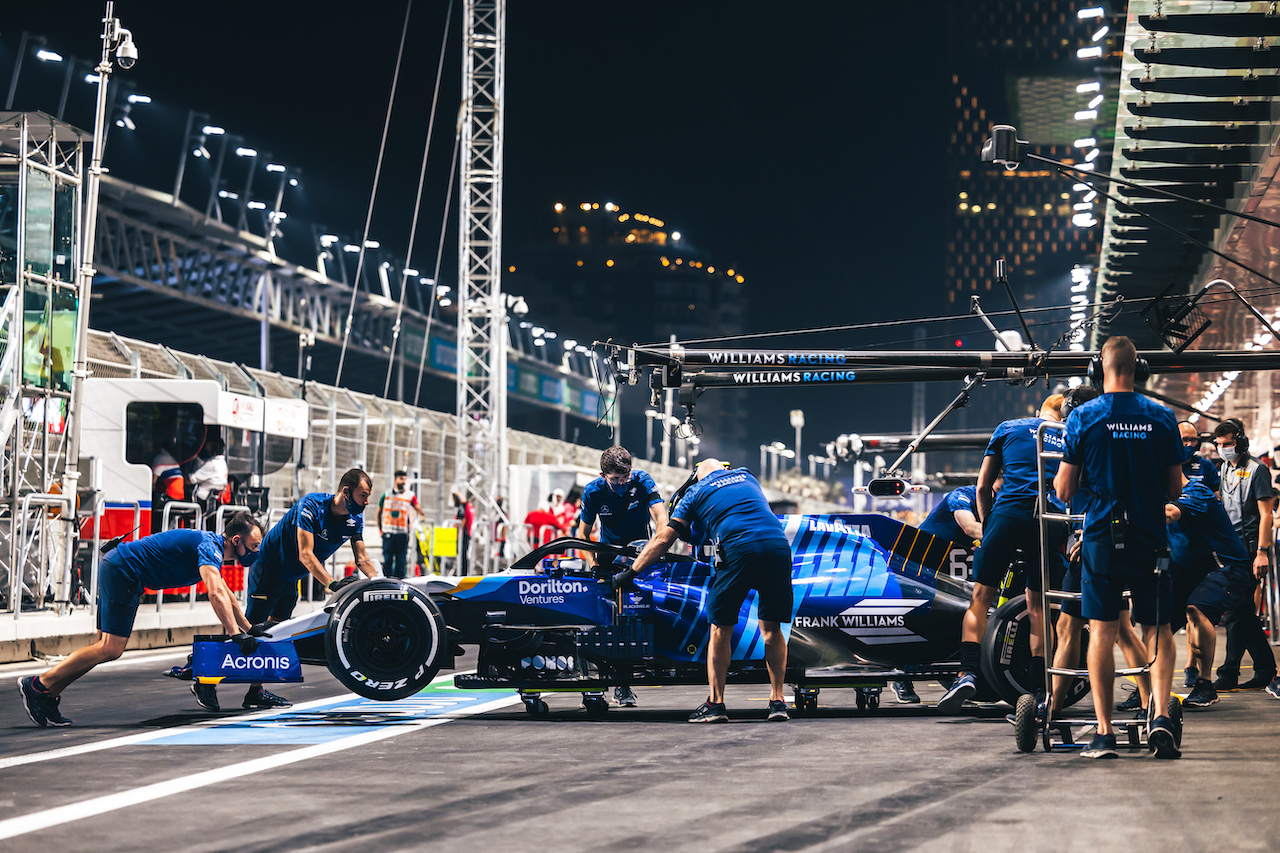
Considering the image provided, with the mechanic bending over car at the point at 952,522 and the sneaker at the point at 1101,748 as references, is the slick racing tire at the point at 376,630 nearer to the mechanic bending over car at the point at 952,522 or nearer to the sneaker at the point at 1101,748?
the mechanic bending over car at the point at 952,522

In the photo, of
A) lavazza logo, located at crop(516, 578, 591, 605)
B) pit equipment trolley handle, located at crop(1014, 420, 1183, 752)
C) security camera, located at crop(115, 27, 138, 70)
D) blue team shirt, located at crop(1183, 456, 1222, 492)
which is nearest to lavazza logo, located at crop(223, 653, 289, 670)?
lavazza logo, located at crop(516, 578, 591, 605)

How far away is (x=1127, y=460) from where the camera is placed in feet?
22.8

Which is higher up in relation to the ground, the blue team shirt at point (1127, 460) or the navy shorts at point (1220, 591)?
the blue team shirt at point (1127, 460)

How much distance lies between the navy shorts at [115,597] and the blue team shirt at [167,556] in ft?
0.10

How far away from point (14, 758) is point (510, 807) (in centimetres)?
307

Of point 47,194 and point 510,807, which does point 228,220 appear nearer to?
point 47,194

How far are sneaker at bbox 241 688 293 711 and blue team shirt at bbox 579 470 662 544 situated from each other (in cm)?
Result: 259

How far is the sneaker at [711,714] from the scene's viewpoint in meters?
8.94

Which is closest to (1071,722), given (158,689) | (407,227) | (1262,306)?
(158,689)

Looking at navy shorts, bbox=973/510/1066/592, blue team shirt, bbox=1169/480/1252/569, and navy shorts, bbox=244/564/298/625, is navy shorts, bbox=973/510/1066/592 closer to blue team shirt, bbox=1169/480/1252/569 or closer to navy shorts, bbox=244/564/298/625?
blue team shirt, bbox=1169/480/1252/569

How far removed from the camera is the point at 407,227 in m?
90.2

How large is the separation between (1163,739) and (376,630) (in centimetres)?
476

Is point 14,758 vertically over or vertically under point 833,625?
under

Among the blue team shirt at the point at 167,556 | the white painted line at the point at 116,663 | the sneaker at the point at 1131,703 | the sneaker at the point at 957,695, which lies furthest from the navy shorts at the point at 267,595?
the sneaker at the point at 1131,703
